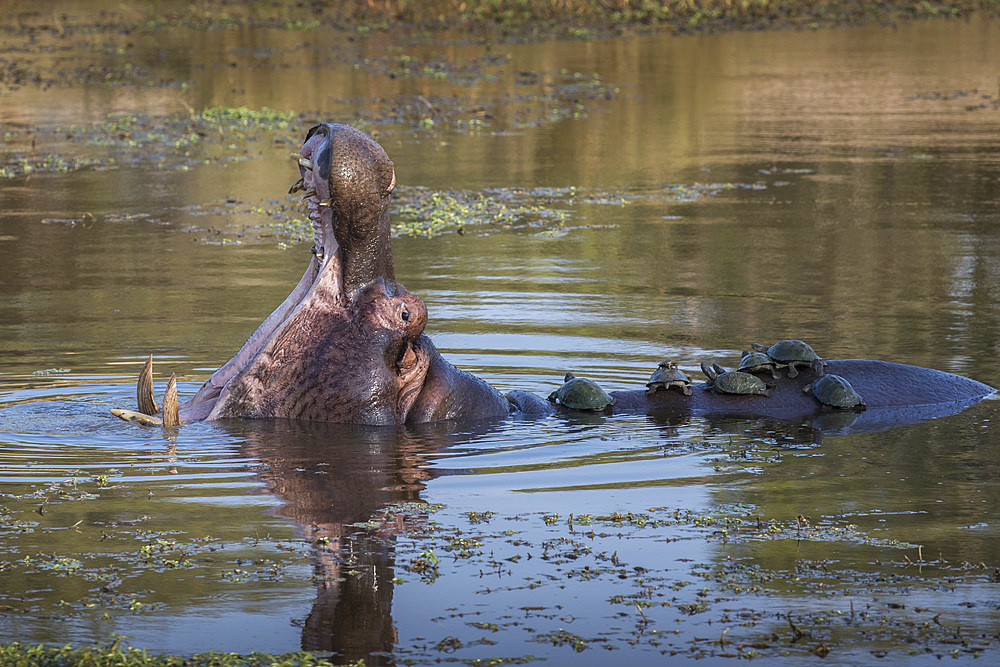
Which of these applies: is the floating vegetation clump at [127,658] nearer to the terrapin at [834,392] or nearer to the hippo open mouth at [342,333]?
the hippo open mouth at [342,333]

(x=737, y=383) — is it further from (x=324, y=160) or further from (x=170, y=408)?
(x=170, y=408)

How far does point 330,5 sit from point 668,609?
35.4 metres

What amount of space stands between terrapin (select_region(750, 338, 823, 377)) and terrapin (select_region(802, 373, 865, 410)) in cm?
9

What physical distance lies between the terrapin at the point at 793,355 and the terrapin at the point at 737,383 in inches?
5.7

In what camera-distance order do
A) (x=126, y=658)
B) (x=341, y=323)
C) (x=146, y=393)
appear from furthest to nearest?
1. (x=146, y=393)
2. (x=341, y=323)
3. (x=126, y=658)

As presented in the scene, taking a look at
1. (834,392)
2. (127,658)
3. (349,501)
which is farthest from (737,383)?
(127,658)

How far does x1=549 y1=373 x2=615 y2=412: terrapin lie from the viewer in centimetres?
742

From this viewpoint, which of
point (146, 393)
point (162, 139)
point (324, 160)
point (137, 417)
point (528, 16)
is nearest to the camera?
point (324, 160)

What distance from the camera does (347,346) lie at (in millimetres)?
6637

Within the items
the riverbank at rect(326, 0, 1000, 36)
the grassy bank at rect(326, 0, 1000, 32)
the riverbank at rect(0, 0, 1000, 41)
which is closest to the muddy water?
the riverbank at rect(0, 0, 1000, 41)

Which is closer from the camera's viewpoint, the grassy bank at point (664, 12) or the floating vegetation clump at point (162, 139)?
the floating vegetation clump at point (162, 139)

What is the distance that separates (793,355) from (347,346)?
7.29 feet

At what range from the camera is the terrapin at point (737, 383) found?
24.4 feet

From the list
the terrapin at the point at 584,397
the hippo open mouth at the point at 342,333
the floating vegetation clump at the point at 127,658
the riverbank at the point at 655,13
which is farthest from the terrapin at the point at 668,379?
the riverbank at the point at 655,13
